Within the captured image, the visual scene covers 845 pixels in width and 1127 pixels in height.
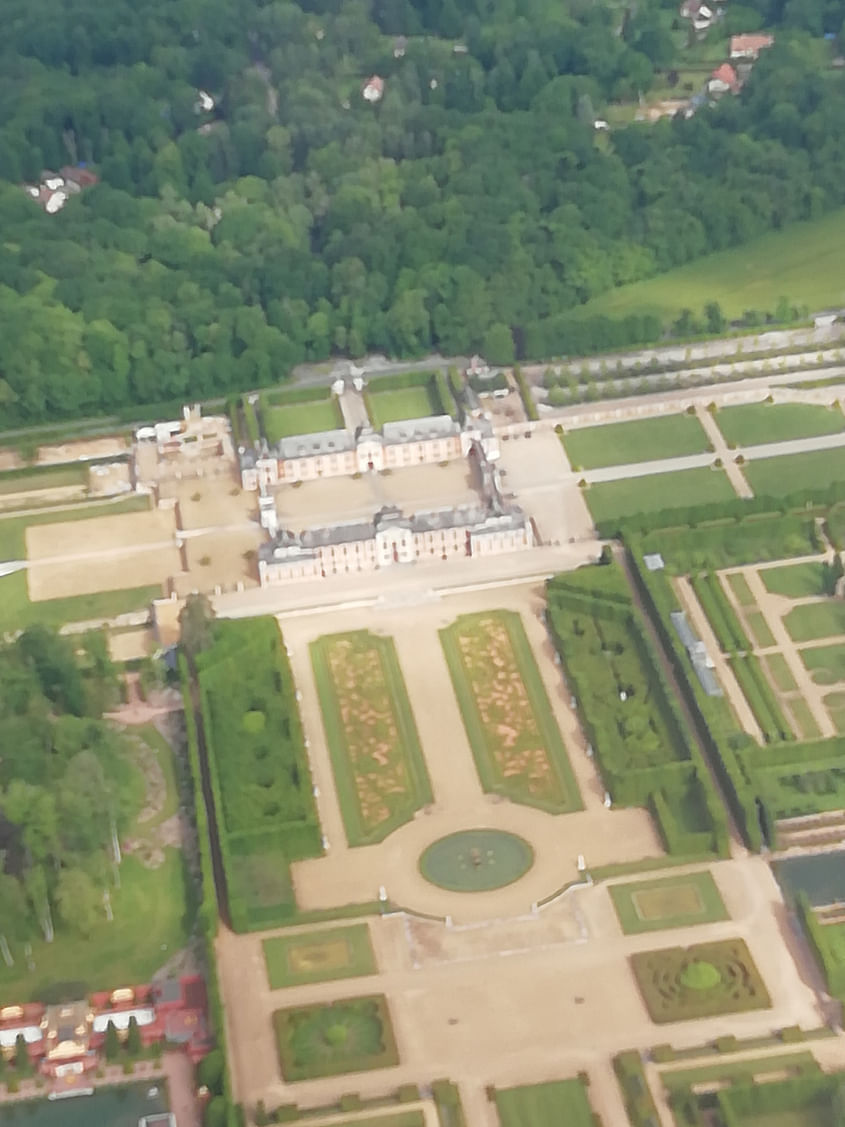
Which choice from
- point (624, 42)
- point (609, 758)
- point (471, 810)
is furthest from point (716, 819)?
point (624, 42)

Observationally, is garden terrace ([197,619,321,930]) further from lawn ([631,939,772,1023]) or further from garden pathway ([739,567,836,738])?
garden pathway ([739,567,836,738])

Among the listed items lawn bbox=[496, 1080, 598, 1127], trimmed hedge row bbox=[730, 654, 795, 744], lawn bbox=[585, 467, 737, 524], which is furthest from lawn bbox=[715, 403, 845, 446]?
lawn bbox=[496, 1080, 598, 1127]

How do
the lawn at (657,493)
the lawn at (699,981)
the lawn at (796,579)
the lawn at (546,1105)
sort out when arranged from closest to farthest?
the lawn at (546,1105) < the lawn at (699,981) < the lawn at (796,579) < the lawn at (657,493)

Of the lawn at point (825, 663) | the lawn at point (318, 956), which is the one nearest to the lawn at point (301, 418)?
the lawn at point (825, 663)

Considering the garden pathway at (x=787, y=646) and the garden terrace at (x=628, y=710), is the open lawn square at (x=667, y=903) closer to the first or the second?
the garden terrace at (x=628, y=710)

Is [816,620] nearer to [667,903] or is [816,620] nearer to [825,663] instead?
[825,663]
